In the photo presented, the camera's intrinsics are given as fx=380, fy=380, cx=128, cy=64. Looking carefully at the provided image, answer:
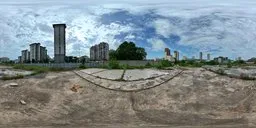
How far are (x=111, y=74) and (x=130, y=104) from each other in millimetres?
3384

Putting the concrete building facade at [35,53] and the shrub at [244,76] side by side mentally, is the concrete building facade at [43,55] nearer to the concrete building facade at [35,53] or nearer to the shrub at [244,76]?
the concrete building facade at [35,53]

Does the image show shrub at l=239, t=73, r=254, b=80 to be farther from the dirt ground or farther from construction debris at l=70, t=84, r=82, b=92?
construction debris at l=70, t=84, r=82, b=92

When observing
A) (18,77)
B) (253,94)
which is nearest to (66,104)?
(18,77)

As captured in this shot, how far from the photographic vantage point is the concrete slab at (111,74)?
18734mm

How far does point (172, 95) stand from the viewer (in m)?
17.2

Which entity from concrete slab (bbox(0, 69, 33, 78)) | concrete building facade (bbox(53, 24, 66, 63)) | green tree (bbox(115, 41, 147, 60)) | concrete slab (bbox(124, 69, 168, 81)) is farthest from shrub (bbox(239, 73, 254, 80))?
green tree (bbox(115, 41, 147, 60))

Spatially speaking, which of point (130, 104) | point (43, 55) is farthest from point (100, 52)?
point (130, 104)

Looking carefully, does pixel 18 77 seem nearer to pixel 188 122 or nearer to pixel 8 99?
pixel 8 99

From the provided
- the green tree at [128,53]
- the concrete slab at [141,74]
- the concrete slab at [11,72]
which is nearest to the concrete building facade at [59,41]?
the concrete slab at [11,72]

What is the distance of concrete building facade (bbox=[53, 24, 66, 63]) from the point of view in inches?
907

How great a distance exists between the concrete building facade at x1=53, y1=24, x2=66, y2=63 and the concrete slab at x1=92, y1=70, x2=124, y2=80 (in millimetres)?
4750

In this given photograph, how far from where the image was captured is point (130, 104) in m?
16.3

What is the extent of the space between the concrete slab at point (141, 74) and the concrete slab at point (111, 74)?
0.36 meters

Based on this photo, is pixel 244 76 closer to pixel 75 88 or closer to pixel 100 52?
pixel 75 88
